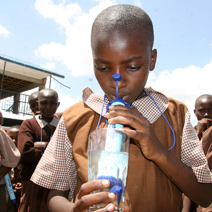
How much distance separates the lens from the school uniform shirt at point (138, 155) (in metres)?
1.02

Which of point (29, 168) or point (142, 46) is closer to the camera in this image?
point (142, 46)

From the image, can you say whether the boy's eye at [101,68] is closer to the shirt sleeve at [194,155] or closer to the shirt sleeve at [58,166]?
the shirt sleeve at [58,166]

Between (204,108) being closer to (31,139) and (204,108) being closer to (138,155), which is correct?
(31,139)

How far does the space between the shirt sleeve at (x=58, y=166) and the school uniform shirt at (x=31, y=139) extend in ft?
6.56

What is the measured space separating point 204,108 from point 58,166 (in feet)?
10.7

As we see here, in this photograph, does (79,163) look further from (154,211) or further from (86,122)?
(154,211)

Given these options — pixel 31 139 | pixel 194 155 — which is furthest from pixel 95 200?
pixel 31 139

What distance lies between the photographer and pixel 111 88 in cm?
104

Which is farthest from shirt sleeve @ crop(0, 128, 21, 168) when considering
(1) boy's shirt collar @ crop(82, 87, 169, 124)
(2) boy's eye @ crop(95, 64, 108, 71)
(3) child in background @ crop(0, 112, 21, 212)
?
(2) boy's eye @ crop(95, 64, 108, 71)

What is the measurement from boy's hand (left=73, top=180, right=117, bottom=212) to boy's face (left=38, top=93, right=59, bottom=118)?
294cm

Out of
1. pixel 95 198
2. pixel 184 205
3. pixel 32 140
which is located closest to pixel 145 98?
pixel 95 198

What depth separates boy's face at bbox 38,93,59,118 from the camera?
12.0 feet

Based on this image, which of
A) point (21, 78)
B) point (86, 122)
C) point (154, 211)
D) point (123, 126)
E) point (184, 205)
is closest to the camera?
point (123, 126)

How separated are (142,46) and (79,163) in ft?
1.91
